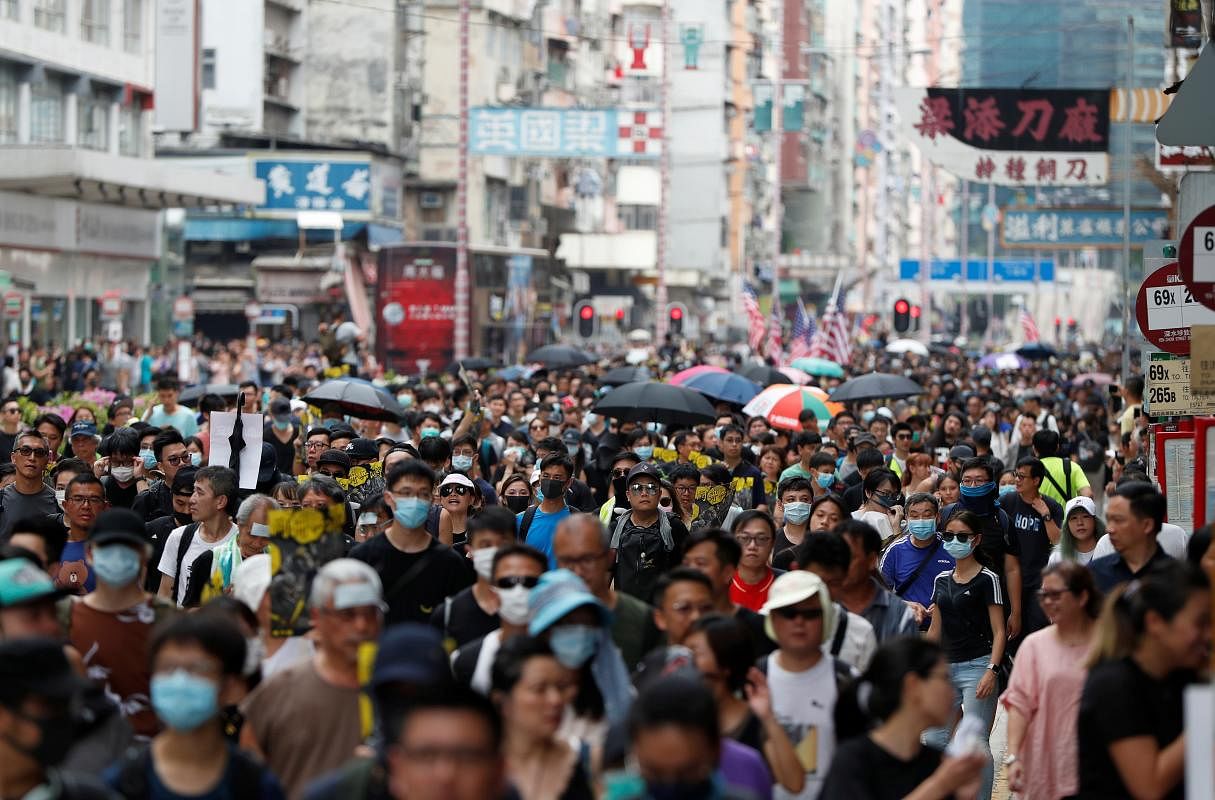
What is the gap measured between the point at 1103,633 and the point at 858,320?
87.0m

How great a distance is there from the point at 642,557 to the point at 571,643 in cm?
426

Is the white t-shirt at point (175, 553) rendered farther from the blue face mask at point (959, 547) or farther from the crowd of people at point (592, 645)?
the blue face mask at point (959, 547)

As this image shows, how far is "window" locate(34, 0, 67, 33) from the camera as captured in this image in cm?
4222

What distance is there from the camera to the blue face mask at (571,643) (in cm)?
575

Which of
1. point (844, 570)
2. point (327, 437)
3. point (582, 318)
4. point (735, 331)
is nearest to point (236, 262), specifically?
point (582, 318)

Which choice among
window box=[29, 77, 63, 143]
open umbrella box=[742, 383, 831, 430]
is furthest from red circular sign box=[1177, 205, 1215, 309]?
window box=[29, 77, 63, 143]

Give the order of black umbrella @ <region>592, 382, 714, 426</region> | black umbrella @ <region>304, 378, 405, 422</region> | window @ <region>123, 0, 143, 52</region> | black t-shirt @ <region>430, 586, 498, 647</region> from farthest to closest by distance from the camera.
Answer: window @ <region>123, 0, 143, 52</region> → black umbrella @ <region>592, 382, 714, 426</region> → black umbrella @ <region>304, 378, 405, 422</region> → black t-shirt @ <region>430, 586, 498, 647</region>

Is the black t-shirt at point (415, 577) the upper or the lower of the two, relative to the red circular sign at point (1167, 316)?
lower

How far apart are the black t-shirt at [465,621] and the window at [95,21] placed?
39269 mm

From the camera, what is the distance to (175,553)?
9.55 metres

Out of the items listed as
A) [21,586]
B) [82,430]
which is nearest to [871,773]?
[21,586]

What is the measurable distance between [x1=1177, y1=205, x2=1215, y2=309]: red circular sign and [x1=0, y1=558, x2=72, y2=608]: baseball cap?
3664 mm

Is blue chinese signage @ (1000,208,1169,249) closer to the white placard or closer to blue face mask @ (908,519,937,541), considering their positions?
the white placard

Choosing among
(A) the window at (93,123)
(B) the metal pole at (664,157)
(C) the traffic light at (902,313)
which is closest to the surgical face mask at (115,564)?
(B) the metal pole at (664,157)
